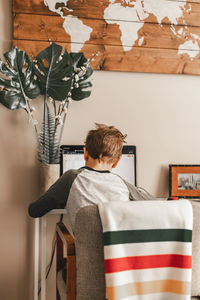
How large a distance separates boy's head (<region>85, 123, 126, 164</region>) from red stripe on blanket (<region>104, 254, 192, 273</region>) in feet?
1.69

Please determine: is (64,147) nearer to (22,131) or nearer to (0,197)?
(22,131)

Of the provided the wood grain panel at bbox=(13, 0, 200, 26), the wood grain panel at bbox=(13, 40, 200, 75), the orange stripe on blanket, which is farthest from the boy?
the wood grain panel at bbox=(13, 0, 200, 26)

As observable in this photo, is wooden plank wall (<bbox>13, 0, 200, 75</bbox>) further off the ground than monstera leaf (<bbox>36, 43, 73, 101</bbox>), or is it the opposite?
wooden plank wall (<bbox>13, 0, 200, 75</bbox>)

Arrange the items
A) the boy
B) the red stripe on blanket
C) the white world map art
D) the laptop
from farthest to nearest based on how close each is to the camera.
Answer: the white world map art, the laptop, the boy, the red stripe on blanket

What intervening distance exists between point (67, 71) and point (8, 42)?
1.66 ft

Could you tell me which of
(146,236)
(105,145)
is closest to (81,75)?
(105,145)

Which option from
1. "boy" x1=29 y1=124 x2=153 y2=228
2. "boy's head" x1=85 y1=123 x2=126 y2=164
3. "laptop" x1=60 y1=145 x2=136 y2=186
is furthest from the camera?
"laptop" x1=60 y1=145 x2=136 y2=186

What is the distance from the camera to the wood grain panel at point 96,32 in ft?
7.27

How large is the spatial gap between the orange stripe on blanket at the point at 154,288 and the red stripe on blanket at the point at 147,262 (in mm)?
53

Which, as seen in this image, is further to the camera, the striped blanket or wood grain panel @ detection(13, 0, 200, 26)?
wood grain panel @ detection(13, 0, 200, 26)

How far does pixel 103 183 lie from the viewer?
4.32 feet

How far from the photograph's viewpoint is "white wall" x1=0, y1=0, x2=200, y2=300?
221 cm

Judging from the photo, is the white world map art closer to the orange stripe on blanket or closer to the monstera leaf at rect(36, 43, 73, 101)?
the monstera leaf at rect(36, 43, 73, 101)

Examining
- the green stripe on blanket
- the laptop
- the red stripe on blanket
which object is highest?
the laptop
